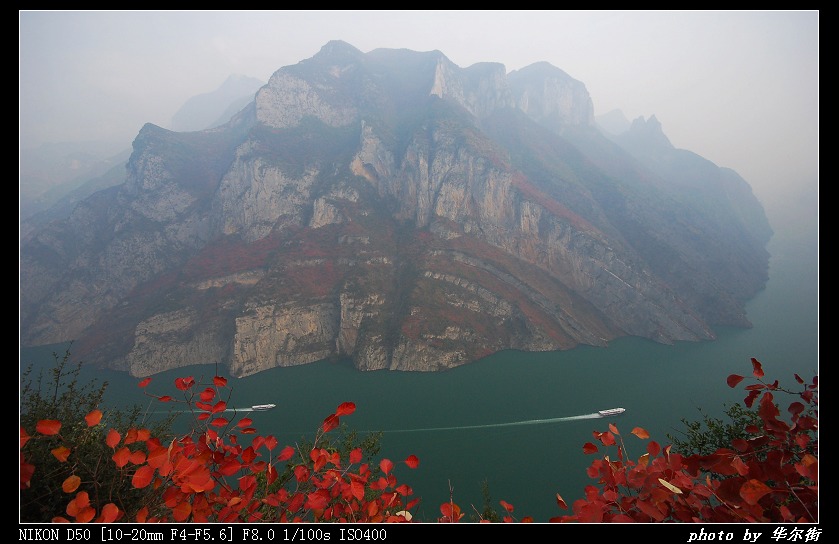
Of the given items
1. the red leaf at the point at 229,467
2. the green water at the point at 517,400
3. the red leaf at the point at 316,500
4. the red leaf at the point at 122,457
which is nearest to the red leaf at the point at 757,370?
the red leaf at the point at 316,500

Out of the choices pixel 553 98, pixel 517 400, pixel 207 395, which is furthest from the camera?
pixel 553 98

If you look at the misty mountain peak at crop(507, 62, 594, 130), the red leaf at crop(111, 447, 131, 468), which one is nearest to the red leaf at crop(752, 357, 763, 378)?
the red leaf at crop(111, 447, 131, 468)

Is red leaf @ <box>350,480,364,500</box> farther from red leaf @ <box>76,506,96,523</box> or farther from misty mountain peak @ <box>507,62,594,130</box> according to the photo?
misty mountain peak @ <box>507,62,594,130</box>

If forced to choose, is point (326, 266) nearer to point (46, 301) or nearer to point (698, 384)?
point (46, 301)

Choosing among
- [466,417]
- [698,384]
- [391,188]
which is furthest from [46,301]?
[698,384]

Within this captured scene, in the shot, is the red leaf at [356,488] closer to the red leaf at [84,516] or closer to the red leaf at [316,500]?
the red leaf at [316,500]

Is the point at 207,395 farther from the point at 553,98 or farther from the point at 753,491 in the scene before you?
the point at 553,98

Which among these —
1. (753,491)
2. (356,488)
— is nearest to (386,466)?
(356,488)
